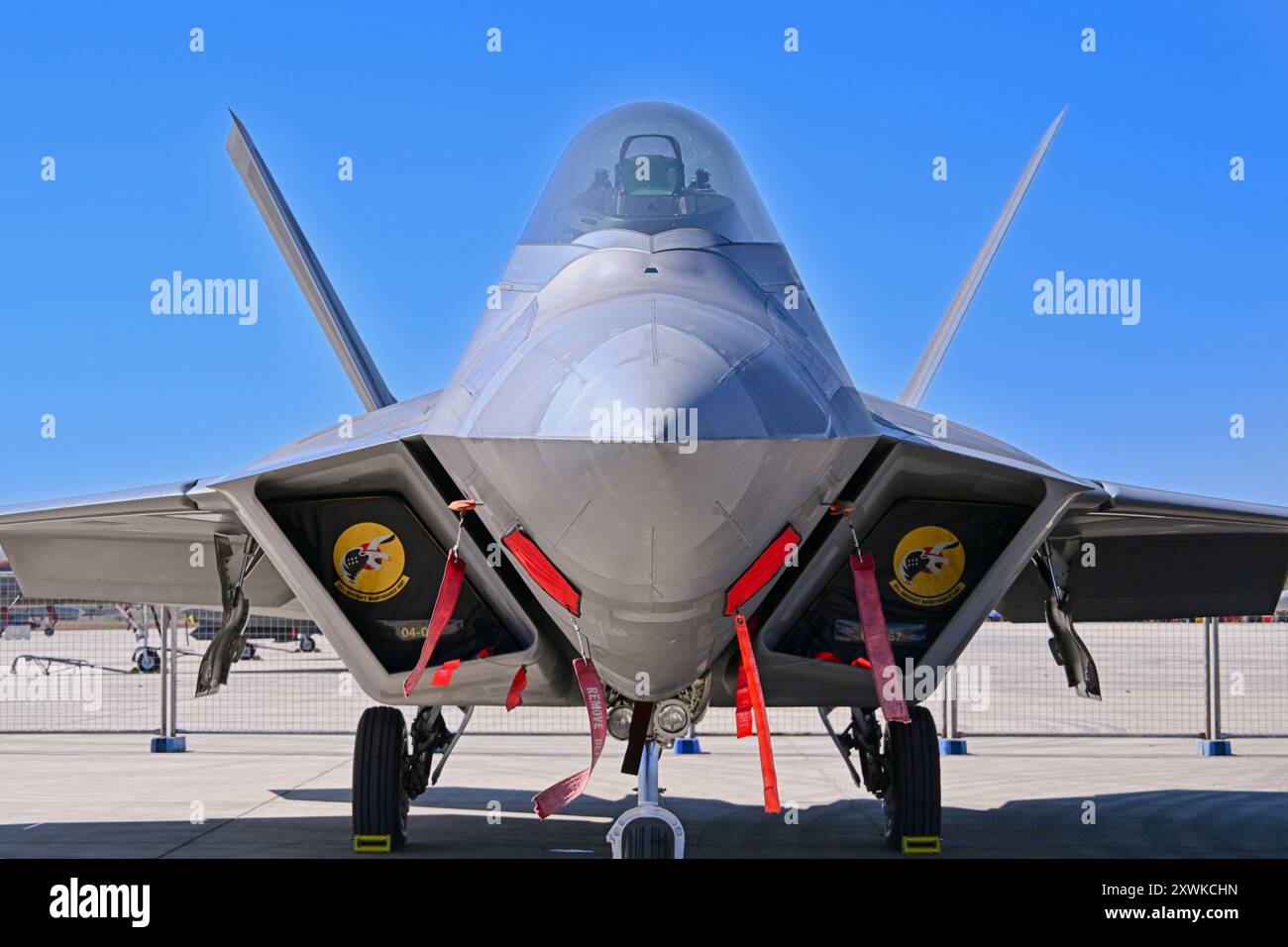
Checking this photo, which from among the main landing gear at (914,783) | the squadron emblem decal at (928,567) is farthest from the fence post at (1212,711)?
the squadron emblem decal at (928,567)

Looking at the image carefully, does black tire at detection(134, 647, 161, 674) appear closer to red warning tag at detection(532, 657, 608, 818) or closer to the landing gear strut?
red warning tag at detection(532, 657, 608, 818)

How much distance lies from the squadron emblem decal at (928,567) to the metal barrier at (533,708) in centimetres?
354

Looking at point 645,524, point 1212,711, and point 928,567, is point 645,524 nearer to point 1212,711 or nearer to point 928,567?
point 928,567

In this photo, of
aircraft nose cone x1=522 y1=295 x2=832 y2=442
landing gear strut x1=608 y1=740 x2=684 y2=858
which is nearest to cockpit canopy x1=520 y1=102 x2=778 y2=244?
aircraft nose cone x1=522 y1=295 x2=832 y2=442

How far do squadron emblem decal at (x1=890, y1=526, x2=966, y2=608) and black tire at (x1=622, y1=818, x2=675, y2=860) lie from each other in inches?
58.4

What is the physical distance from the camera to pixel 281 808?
Answer: 898 centimetres

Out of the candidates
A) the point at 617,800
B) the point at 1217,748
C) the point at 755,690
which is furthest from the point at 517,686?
the point at 1217,748

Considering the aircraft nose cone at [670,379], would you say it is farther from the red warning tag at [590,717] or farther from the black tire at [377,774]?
the black tire at [377,774]

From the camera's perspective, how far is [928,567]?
5.23m

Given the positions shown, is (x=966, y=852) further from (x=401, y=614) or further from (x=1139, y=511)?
(x=401, y=614)

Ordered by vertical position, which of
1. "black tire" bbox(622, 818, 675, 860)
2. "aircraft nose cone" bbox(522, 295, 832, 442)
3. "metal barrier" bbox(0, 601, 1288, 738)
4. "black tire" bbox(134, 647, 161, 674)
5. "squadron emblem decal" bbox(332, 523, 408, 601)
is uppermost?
"aircraft nose cone" bbox(522, 295, 832, 442)

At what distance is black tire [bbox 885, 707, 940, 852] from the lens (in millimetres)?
6527

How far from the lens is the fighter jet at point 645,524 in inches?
135
